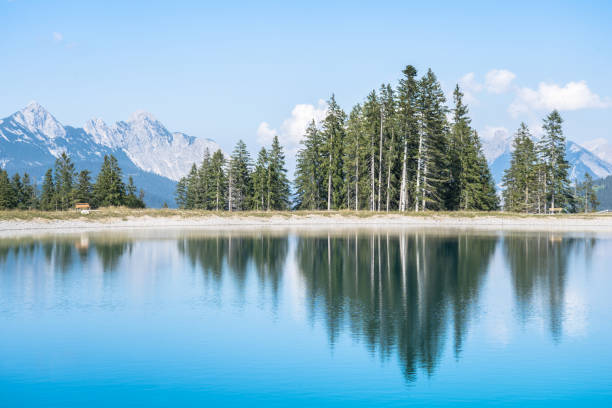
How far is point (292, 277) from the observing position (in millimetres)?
28562

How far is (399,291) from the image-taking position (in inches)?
945

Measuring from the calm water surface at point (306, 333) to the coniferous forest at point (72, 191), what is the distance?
7631 cm

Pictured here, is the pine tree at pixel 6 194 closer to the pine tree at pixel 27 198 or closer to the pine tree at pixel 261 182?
the pine tree at pixel 27 198

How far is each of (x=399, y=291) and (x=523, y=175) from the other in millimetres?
85144

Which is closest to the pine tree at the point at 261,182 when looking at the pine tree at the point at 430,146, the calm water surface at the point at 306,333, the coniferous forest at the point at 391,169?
the coniferous forest at the point at 391,169

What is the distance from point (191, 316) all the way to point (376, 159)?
2737 inches

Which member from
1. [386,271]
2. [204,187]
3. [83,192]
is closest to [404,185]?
[386,271]

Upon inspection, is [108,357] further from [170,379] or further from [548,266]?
[548,266]

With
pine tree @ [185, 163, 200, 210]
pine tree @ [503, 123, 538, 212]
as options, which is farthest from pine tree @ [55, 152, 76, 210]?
pine tree @ [503, 123, 538, 212]

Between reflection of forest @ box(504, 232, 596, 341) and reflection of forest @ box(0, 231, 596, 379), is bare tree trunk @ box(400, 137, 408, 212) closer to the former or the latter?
reflection of forest @ box(0, 231, 596, 379)

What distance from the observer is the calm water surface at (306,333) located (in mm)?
12602

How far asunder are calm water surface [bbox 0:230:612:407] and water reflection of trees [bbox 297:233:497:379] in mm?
89

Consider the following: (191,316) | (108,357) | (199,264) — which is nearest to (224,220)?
(199,264)

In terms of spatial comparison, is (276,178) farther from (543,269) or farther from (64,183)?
(543,269)
